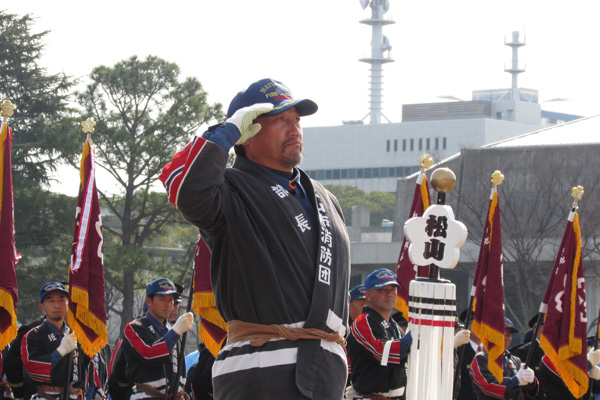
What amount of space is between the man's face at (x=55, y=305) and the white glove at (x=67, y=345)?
2.29 ft

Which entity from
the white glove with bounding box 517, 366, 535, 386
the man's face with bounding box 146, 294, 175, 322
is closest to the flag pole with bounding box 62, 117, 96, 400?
the man's face with bounding box 146, 294, 175, 322

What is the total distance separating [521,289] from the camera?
3272 cm

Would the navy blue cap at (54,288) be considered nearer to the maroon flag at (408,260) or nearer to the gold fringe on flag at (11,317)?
the gold fringe on flag at (11,317)

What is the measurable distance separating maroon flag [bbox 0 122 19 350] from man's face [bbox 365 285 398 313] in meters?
3.37

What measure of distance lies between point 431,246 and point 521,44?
490 ft

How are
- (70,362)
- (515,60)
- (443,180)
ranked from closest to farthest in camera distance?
(443,180) → (70,362) → (515,60)

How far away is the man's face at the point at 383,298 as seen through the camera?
10461 mm

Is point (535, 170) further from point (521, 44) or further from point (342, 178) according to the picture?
point (521, 44)

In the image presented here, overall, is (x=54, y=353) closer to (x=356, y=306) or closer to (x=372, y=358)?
(x=372, y=358)

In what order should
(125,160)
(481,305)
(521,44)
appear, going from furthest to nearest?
(521,44)
(125,160)
(481,305)

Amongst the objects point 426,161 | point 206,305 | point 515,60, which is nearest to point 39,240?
point 206,305

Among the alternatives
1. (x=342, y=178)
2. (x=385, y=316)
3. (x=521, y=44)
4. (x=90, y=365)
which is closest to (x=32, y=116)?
(x=90, y=365)

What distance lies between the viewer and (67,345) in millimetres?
10898

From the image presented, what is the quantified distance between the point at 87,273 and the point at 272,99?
572 centimetres
